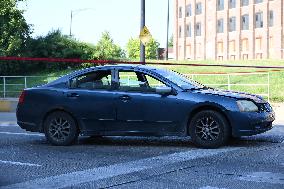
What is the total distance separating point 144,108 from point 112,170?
97.8 inches

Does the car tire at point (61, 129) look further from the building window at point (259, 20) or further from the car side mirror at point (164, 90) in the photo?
the building window at point (259, 20)

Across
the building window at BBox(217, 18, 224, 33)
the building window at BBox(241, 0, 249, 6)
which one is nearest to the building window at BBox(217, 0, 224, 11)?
the building window at BBox(217, 18, 224, 33)

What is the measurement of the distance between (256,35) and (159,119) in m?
59.5

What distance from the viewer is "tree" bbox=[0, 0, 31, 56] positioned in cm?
4306

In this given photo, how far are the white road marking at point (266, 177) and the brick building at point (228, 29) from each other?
5727 cm

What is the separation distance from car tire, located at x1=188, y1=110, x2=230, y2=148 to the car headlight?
34 cm

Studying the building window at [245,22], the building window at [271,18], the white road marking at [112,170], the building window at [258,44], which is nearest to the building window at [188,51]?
the building window at [245,22]

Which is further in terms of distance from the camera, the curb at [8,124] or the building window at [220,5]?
the building window at [220,5]

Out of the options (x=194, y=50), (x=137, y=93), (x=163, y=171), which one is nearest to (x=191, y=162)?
(x=163, y=171)

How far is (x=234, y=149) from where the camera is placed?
9.35 metres

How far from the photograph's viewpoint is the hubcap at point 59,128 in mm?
10359

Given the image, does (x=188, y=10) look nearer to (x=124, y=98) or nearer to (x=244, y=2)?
(x=244, y=2)

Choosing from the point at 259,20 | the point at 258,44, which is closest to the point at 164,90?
the point at 258,44

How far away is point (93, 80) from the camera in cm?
1054
